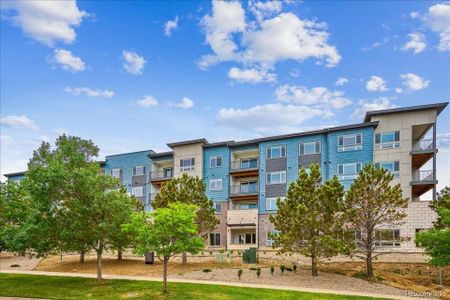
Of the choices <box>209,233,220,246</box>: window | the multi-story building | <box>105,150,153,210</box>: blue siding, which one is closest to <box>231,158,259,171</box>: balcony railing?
the multi-story building

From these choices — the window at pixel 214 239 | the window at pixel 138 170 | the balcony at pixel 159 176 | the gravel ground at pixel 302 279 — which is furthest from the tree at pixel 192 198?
the window at pixel 138 170

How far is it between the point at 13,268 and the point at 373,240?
97.4 ft

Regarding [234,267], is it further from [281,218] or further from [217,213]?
[217,213]

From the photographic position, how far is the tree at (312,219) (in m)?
26.1

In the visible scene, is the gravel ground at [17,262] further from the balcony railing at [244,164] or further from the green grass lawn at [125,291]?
the balcony railing at [244,164]

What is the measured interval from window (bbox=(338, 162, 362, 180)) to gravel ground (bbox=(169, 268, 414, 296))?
15.6 m

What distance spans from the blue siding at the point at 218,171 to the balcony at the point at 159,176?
5.74 meters

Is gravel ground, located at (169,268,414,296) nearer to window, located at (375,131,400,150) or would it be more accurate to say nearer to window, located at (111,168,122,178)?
window, located at (375,131,400,150)

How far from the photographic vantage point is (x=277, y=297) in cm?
2009

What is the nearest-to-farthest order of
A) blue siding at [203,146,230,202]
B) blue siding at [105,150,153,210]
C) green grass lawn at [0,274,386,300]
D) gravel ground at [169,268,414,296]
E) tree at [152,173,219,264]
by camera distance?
green grass lawn at [0,274,386,300] < gravel ground at [169,268,414,296] < tree at [152,173,219,264] < blue siding at [203,146,230,202] < blue siding at [105,150,153,210]

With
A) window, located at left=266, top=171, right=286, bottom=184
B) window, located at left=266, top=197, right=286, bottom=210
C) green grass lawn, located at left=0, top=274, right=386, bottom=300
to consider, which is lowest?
green grass lawn, located at left=0, top=274, right=386, bottom=300

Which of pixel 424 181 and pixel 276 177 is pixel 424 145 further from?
pixel 276 177

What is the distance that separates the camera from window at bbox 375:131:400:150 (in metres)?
40.0

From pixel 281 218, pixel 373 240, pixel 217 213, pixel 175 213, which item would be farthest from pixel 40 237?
pixel 217 213
